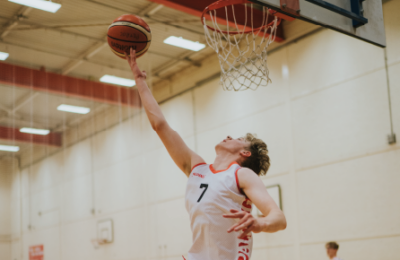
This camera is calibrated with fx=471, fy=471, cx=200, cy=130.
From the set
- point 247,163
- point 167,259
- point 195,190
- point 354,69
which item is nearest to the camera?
point 195,190

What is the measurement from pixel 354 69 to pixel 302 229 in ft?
10.5

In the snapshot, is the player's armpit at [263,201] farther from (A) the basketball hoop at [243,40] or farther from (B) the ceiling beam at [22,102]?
(B) the ceiling beam at [22,102]

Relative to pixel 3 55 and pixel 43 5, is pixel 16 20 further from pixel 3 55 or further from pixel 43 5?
pixel 43 5

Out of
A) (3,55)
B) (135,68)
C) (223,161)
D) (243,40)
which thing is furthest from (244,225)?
(3,55)

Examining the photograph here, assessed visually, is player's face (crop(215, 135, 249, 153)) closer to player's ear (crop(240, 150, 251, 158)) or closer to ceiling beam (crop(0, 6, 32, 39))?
player's ear (crop(240, 150, 251, 158))

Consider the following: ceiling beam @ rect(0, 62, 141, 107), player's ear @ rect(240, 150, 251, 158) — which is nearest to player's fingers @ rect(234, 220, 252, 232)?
player's ear @ rect(240, 150, 251, 158)

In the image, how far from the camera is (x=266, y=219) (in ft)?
6.59

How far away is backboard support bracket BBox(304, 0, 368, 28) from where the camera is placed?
417cm

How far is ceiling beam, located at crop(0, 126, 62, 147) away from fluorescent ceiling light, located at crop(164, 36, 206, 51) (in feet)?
11.8

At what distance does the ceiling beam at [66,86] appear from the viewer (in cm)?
1063

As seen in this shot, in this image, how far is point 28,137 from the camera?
423 inches

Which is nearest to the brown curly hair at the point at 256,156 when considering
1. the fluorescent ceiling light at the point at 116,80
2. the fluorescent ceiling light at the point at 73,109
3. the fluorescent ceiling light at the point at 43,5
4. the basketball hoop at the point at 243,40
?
the basketball hoop at the point at 243,40

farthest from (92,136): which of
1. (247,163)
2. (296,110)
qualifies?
(247,163)

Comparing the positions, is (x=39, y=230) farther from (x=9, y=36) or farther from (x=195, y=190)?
(x=195, y=190)
